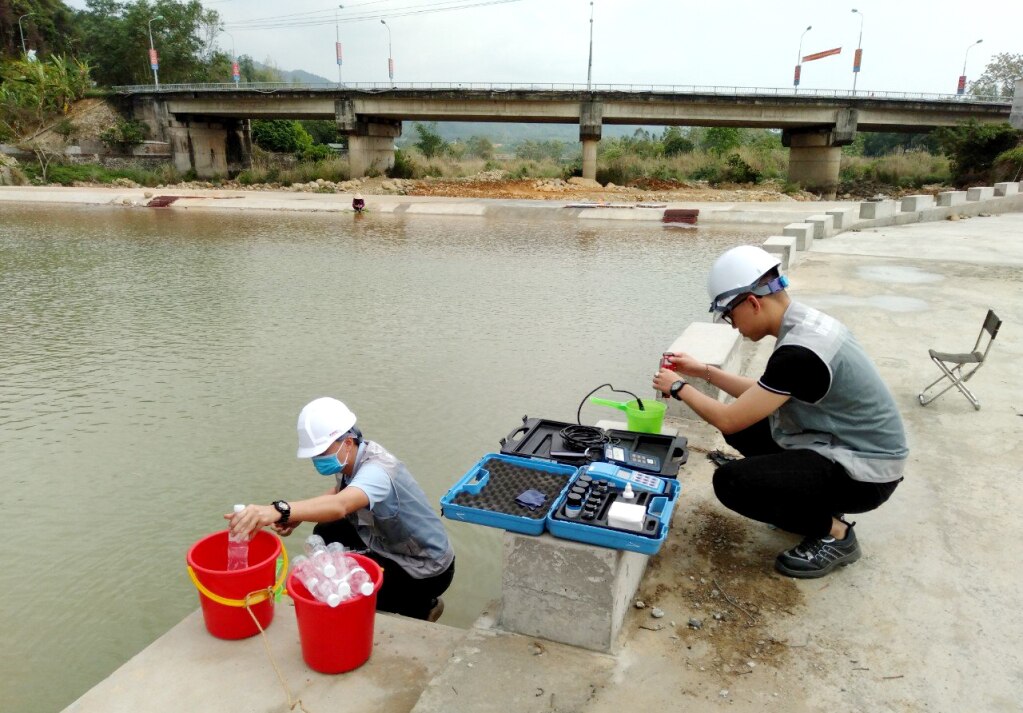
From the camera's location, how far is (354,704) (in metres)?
2.53

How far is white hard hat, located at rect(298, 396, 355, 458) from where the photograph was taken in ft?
9.73

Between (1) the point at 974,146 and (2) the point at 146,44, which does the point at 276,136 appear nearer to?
(2) the point at 146,44

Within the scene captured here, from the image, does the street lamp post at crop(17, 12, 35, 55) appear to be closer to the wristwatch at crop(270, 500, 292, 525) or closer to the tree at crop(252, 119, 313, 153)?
the tree at crop(252, 119, 313, 153)

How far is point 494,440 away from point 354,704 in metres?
3.50

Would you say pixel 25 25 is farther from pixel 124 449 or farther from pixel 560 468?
pixel 560 468

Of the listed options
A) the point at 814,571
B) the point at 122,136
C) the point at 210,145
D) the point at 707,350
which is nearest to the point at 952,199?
the point at 707,350

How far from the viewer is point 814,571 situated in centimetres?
304

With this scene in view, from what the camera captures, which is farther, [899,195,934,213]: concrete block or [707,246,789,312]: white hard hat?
[899,195,934,213]: concrete block

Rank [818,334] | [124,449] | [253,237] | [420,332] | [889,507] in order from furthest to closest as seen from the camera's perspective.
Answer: [253,237]
[420,332]
[124,449]
[889,507]
[818,334]

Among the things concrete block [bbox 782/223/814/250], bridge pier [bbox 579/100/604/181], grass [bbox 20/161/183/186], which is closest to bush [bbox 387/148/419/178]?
bridge pier [bbox 579/100/604/181]

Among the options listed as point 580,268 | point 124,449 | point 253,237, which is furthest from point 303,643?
point 253,237

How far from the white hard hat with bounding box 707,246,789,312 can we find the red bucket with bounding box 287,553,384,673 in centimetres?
180

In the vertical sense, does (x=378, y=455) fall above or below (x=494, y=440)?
above

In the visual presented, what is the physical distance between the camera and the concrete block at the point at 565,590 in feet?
8.31
